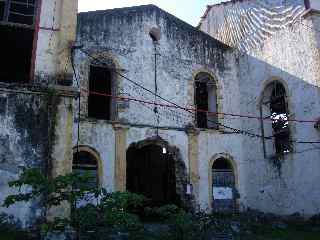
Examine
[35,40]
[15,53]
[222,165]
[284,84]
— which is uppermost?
[284,84]

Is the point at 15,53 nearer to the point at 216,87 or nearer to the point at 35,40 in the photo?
the point at 35,40

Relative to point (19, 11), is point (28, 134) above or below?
below

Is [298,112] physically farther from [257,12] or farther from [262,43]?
[257,12]

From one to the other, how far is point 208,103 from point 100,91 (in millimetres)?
4402

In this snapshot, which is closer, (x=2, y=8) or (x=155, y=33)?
(x=2, y=8)

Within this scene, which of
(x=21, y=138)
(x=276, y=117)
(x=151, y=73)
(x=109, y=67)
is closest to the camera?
(x=21, y=138)

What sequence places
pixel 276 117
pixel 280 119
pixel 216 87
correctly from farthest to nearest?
pixel 216 87, pixel 276 117, pixel 280 119

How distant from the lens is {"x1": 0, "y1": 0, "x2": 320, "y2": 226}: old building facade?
1435 cm

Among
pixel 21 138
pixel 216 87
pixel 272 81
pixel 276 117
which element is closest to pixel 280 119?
pixel 276 117

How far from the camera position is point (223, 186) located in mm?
16062

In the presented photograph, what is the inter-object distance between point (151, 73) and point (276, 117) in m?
4.93

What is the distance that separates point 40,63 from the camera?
9.39 meters

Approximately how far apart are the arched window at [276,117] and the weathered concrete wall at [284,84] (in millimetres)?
199

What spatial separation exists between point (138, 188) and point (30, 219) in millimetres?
11018
